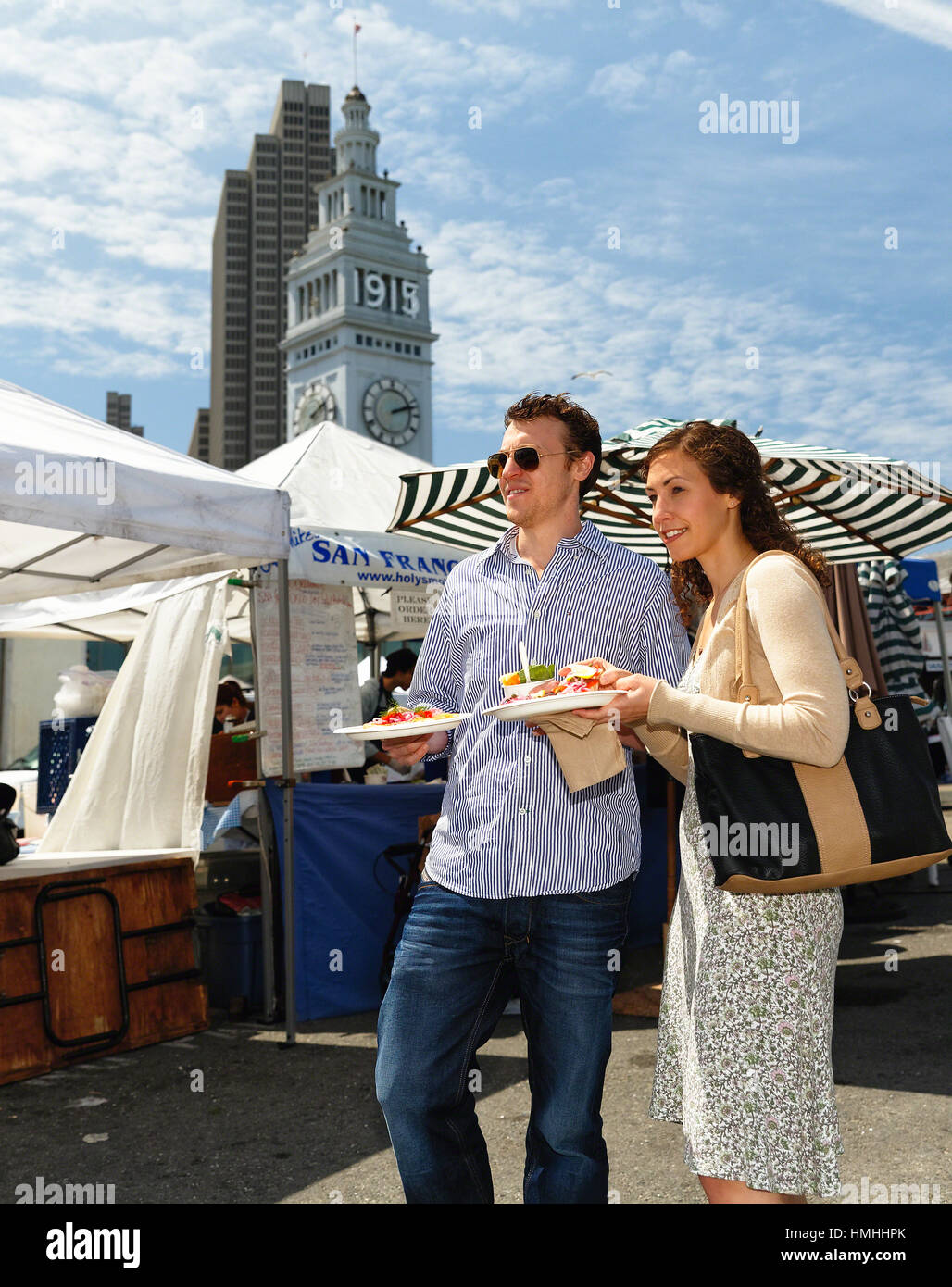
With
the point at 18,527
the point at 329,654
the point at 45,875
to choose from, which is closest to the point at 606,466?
the point at 329,654

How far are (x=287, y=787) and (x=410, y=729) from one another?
3778 millimetres

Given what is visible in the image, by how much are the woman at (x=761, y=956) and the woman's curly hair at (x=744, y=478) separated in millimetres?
66

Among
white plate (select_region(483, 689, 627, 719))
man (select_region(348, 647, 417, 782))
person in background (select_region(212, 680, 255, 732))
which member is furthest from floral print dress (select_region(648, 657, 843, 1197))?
person in background (select_region(212, 680, 255, 732))

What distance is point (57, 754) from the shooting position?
380 inches

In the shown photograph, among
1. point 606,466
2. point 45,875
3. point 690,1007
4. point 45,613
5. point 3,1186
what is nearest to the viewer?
point 690,1007

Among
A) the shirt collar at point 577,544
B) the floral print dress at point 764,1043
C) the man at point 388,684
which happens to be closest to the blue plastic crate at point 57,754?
the man at point 388,684

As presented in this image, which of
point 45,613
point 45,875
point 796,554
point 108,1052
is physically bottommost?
point 108,1052

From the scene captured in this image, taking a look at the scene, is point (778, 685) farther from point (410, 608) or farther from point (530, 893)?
point (410, 608)

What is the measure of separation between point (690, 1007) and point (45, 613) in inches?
315

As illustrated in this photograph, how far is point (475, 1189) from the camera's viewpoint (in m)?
2.33

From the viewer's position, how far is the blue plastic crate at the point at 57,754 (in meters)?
9.55

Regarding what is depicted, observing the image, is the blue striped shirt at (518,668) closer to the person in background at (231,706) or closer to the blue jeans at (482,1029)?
the blue jeans at (482,1029)

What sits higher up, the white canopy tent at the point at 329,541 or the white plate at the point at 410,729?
the white canopy tent at the point at 329,541
